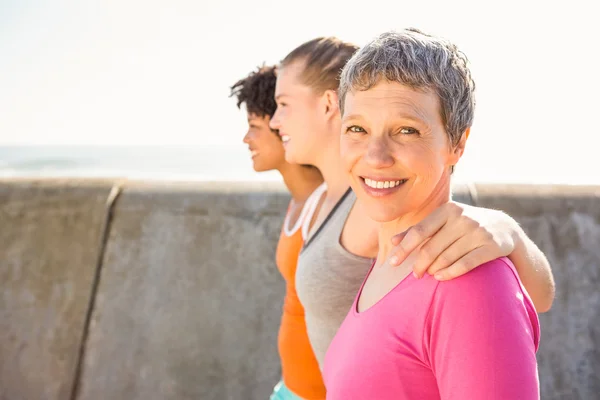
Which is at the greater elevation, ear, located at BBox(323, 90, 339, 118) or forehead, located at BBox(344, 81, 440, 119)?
forehead, located at BBox(344, 81, 440, 119)

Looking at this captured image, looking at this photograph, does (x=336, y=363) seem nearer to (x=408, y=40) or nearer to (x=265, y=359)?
(x=408, y=40)

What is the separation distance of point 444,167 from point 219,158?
2221 centimetres

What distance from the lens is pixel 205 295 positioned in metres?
3.07

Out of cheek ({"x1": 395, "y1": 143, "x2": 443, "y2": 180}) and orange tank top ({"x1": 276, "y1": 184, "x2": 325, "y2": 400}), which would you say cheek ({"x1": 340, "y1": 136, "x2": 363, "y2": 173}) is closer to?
cheek ({"x1": 395, "y1": 143, "x2": 443, "y2": 180})

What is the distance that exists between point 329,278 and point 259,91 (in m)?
1.08

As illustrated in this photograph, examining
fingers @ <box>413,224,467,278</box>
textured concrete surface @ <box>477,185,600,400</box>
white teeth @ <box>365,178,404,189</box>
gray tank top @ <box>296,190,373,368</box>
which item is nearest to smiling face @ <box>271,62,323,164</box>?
gray tank top @ <box>296,190,373,368</box>

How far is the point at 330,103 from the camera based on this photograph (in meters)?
1.81

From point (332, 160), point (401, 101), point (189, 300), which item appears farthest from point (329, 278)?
point (189, 300)

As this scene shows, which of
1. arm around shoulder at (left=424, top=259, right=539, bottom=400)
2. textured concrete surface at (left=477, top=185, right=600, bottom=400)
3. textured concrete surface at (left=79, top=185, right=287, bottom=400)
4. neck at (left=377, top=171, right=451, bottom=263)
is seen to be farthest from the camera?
textured concrete surface at (left=79, top=185, right=287, bottom=400)

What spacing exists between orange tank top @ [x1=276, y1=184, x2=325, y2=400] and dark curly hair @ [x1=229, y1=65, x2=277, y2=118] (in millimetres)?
554

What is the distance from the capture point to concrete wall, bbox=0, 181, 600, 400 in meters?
2.97

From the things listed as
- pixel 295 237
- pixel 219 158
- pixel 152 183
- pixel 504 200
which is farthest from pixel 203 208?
pixel 219 158

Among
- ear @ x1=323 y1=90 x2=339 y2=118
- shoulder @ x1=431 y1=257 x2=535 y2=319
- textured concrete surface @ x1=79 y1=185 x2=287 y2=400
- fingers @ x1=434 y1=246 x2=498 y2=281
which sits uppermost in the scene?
ear @ x1=323 y1=90 x2=339 y2=118

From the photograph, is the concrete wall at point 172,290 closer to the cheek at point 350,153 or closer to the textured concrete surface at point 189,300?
the textured concrete surface at point 189,300
